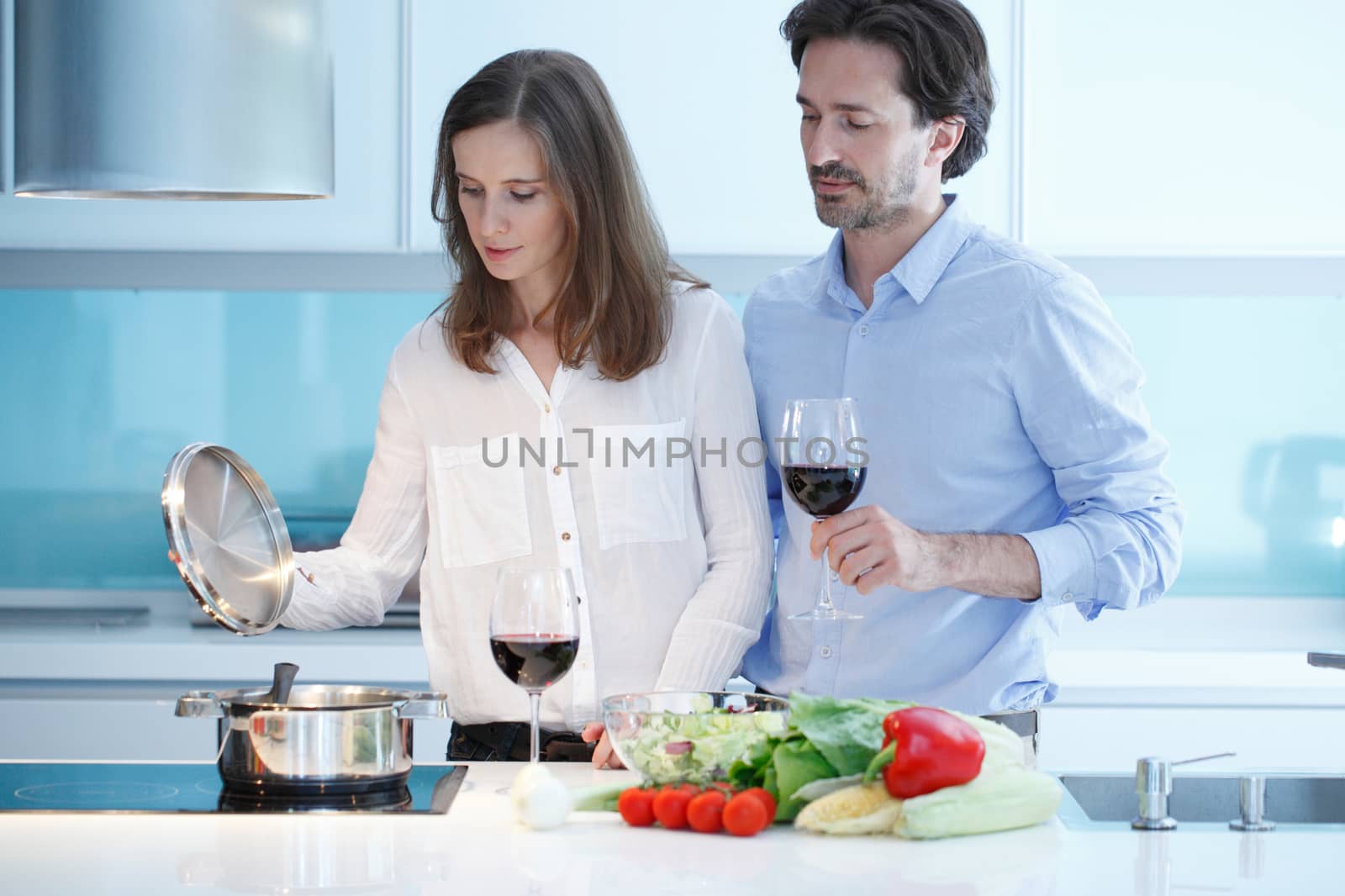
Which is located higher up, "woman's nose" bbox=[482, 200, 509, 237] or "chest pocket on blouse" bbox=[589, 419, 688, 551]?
"woman's nose" bbox=[482, 200, 509, 237]

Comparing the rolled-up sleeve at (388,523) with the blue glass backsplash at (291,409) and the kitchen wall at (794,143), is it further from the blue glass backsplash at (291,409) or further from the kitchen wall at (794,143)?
the blue glass backsplash at (291,409)

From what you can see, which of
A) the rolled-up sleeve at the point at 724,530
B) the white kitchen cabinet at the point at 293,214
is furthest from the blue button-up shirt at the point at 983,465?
the white kitchen cabinet at the point at 293,214

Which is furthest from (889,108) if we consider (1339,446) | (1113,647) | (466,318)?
(1339,446)

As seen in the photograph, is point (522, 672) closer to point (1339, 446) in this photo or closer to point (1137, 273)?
point (1137, 273)

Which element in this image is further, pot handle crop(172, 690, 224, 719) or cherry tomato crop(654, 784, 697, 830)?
pot handle crop(172, 690, 224, 719)

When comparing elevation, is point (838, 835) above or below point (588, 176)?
below

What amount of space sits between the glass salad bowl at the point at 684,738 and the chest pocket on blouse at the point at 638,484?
46cm

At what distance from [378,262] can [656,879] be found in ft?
7.83

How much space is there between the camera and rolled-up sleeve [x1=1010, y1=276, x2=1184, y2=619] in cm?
184

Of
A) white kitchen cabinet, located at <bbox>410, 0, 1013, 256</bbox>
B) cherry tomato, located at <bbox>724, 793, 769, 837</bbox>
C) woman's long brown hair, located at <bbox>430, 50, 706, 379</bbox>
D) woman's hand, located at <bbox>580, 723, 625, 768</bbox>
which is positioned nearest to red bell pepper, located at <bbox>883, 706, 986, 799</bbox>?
cherry tomato, located at <bbox>724, 793, 769, 837</bbox>

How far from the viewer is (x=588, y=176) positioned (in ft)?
6.61

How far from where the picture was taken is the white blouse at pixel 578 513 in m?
1.93
